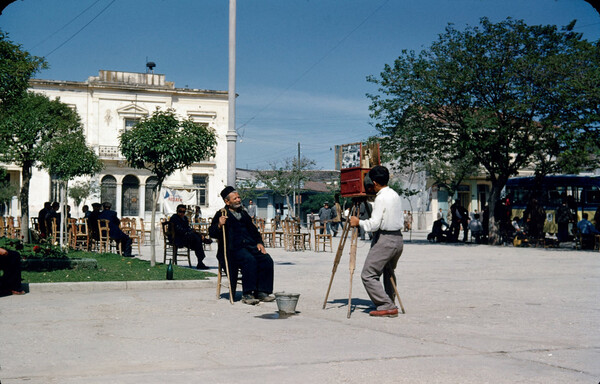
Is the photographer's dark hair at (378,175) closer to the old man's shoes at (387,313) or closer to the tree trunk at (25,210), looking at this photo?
the old man's shoes at (387,313)

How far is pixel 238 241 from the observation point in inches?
365

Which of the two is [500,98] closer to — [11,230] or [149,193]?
[11,230]

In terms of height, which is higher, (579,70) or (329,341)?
(579,70)

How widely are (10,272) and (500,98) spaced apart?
66.8 ft

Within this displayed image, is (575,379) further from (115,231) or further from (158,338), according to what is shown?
(115,231)

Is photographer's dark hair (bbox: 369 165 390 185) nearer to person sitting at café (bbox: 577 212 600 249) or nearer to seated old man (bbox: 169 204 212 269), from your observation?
seated old man (bbox: 169 204 212 269)

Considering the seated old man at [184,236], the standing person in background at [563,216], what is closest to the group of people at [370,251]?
the seated old man at [184,236]

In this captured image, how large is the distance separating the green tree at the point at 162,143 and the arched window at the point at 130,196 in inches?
1374

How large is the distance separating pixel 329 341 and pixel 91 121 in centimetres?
4469

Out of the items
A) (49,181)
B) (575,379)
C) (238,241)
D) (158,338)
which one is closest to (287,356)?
(158,338)

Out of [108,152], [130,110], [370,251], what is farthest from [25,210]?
[130,110]

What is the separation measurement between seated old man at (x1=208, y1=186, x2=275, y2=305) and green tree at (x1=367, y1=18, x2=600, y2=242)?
627 inches

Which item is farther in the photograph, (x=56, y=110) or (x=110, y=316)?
(x=56, y=110)

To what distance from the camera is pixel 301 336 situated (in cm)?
638
